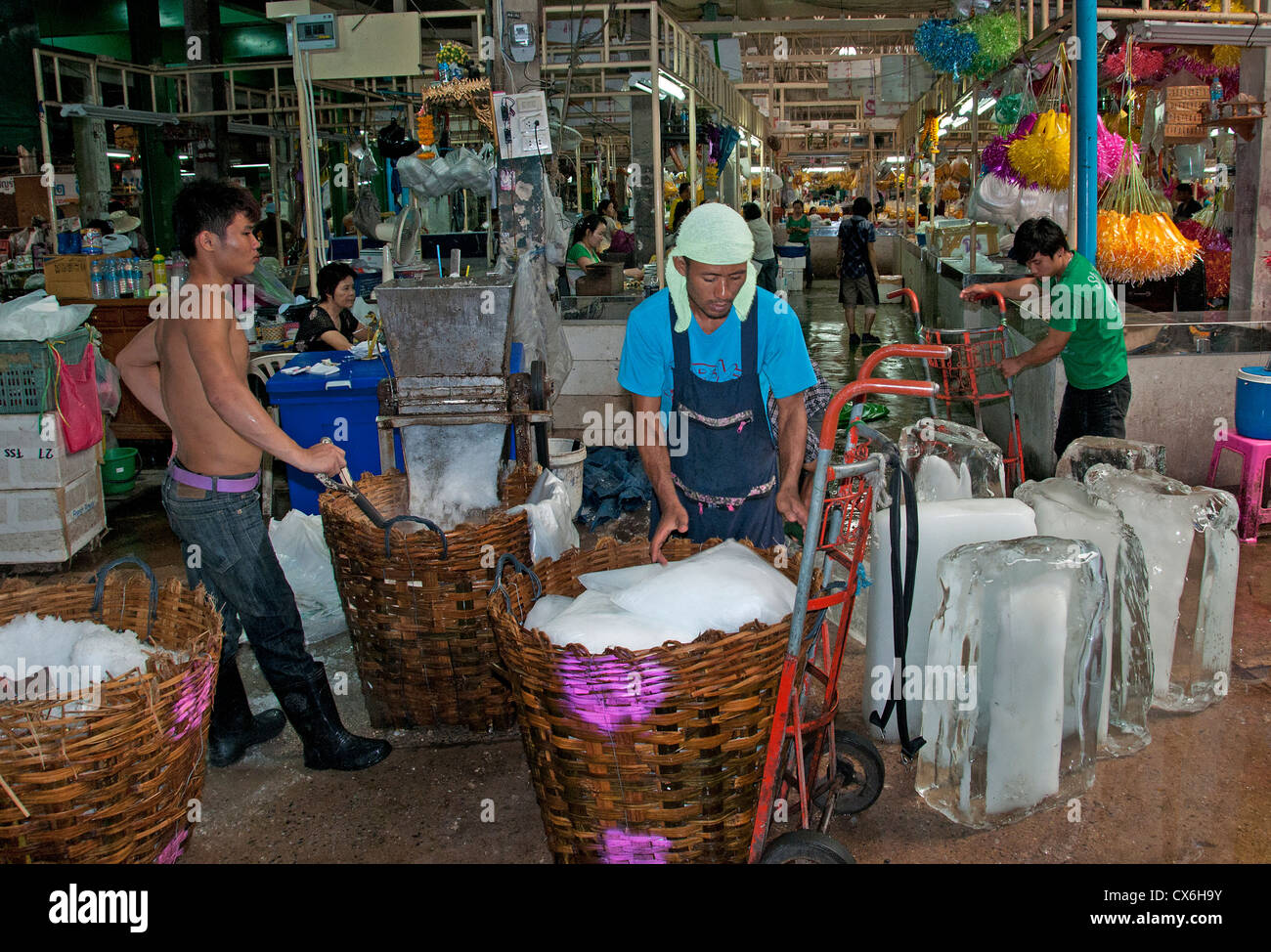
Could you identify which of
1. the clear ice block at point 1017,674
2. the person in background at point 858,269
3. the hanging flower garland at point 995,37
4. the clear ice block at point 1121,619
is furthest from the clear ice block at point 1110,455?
the person in background at point 858,269

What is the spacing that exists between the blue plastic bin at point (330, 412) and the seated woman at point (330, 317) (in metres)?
0.76

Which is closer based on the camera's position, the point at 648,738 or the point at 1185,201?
the point at 648,738

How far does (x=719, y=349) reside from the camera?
3.25m

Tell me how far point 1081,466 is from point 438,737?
9.43 ft

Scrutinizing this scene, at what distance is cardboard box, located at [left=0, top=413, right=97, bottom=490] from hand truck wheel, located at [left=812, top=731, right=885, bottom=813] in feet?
15.2

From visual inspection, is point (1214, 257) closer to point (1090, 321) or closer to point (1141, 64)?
point (1141, 64)

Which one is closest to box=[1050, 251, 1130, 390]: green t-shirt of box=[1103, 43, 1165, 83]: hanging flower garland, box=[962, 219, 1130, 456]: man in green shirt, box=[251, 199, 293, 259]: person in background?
box=[962, 219, 1130, 456]: man in green shirt

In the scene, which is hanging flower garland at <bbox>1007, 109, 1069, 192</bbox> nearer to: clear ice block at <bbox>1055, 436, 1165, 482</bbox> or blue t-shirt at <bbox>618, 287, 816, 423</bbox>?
clear ice block at <bbox>1055, 436, 1165, 482</bbox>

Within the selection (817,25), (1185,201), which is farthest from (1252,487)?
(817,25)

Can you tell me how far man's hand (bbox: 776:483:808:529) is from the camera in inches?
117

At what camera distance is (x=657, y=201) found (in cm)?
802

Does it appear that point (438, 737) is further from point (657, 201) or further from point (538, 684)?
Result: point (657, 201)

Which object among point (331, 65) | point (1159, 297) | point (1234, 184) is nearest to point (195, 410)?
point (331, 65)

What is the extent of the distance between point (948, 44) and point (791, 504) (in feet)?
18.9
